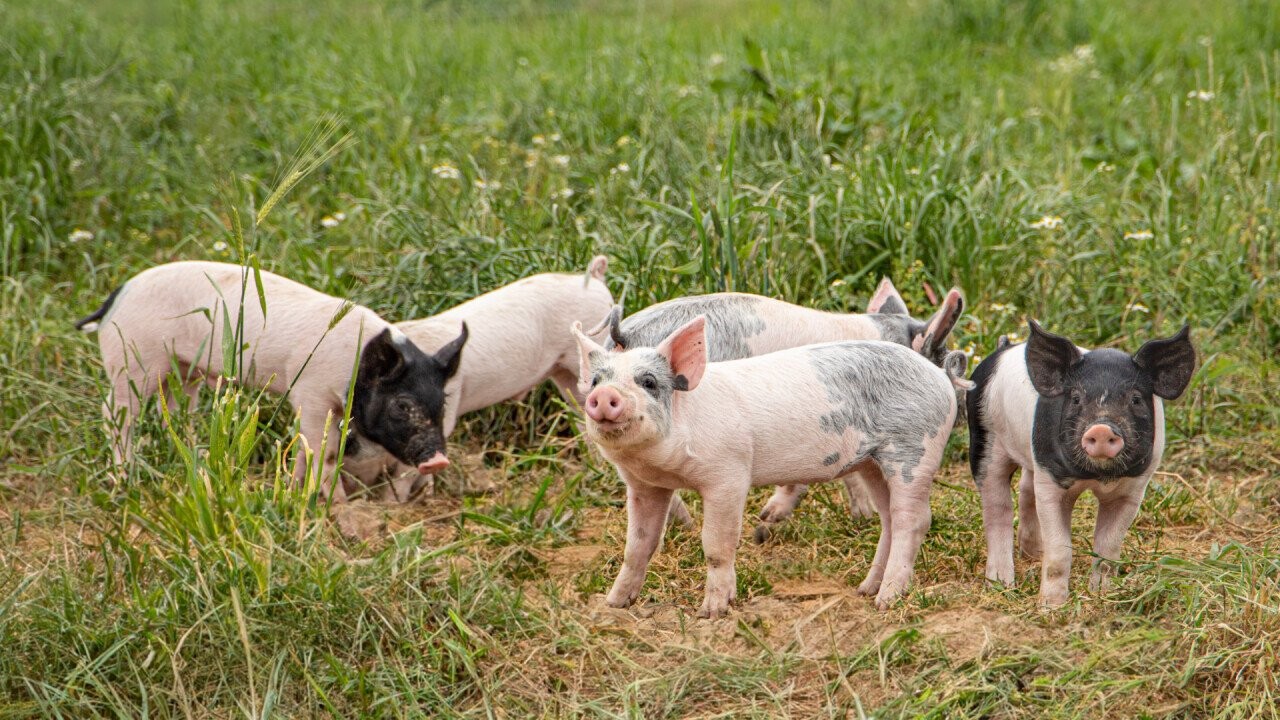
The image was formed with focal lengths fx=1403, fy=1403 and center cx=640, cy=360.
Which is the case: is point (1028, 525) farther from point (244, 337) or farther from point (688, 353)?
point (244, 337)

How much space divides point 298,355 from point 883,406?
2.20 metres

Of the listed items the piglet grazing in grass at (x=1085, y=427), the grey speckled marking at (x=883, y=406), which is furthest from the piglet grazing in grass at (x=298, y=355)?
the piglet grazing in grass at (x=1085, y=427)

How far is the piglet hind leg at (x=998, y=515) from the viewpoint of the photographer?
14.7 ft

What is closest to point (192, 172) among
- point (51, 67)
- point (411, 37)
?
point (51, 67)

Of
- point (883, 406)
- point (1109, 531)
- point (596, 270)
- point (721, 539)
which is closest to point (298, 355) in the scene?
point (596, 270)

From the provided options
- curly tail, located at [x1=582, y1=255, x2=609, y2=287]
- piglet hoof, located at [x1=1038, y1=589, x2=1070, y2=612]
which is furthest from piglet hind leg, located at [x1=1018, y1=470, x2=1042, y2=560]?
curly tail, located at [x1=582, y1=255, x2=609, y2=287]

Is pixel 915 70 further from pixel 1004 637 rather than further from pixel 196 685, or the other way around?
pixel 196 685

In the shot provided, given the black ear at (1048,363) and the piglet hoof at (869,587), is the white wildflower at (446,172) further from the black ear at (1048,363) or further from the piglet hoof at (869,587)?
the black ear at (1048,363)

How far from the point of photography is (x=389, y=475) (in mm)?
5734

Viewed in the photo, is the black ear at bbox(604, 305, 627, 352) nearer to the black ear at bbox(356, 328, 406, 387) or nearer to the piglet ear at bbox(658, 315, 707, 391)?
the piglet ear at bbox(658, 315, 707, 391)

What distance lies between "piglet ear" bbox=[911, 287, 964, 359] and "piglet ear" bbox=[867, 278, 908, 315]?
0.31 m

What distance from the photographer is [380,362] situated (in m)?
5.08

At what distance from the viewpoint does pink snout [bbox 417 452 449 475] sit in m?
5.04

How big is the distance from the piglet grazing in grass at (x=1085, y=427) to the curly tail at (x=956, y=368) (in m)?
0.12
